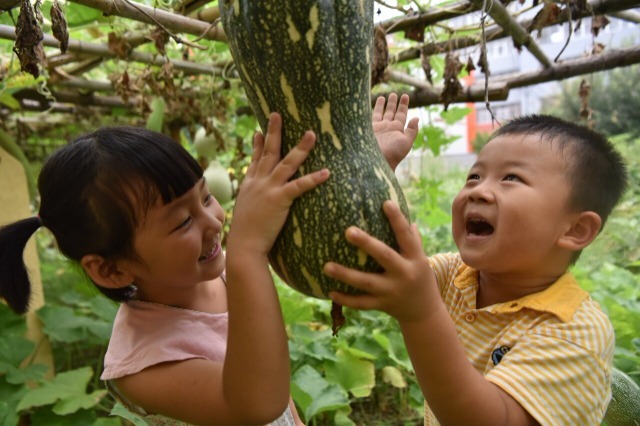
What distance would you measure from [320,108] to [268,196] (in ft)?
0.73

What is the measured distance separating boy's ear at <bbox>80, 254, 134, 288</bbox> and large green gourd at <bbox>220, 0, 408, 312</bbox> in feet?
1.51

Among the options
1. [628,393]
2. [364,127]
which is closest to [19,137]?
[364,127]

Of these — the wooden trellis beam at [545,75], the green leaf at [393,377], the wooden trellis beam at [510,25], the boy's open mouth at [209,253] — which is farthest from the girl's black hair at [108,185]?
the green leaf at [393,377]

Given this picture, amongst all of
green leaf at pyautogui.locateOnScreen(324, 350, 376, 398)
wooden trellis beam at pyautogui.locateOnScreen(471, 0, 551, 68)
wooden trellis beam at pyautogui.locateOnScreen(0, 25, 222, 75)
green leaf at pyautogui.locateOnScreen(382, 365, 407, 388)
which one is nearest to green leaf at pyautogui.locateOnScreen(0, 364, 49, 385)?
green leaf at pyautogui.locateOnScreen(324, 350, 376, 398)

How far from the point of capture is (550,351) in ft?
3.70

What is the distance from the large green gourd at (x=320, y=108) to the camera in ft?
3.10

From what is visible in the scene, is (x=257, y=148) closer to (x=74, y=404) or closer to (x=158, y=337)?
(x=158, y=337)

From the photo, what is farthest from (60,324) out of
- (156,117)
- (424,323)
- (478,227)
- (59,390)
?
(424,323)

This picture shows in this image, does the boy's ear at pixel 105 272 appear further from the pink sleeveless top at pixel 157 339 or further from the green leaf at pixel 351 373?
the green leaf at pixel 351 373

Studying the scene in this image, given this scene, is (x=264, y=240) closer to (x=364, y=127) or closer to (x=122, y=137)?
(x=364, y=127)

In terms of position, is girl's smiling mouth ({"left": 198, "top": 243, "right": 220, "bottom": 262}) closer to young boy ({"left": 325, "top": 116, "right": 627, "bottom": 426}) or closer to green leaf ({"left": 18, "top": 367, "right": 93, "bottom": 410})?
young boy ({"left": 325, "top": 116, "right": 627, "bottom": 426})

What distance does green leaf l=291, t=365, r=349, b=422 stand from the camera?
223 centimetres

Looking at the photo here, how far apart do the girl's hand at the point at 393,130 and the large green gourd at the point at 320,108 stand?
0.68 ft

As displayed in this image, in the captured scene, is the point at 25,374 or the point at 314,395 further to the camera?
the point at 25,374
